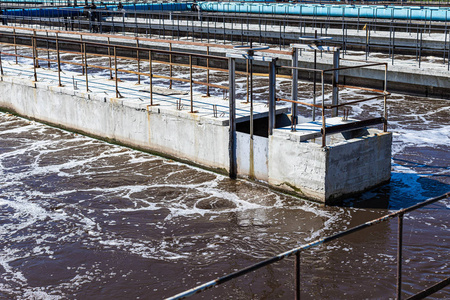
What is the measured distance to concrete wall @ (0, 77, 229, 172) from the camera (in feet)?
39.2

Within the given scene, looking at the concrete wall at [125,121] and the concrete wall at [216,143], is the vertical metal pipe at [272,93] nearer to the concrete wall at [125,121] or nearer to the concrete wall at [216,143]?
the concrete wall at [216,143]

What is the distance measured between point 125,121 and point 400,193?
6.07 metres

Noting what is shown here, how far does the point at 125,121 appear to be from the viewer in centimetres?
1359

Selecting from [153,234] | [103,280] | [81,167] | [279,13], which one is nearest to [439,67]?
[81,167]

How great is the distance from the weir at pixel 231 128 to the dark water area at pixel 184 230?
317 mm

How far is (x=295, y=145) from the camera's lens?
10172 millimetres

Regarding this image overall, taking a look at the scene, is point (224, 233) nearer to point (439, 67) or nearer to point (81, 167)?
point (81, 167)

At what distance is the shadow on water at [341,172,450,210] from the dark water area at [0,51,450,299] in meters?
0.02

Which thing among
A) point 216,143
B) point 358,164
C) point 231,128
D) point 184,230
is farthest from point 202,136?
point 358,164

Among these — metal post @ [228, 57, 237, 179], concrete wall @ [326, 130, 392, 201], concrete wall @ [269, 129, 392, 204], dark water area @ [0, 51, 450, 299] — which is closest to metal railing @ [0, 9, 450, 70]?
concrete wall @ [326, 130, 392, 201]

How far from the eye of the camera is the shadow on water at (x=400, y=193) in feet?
33.6

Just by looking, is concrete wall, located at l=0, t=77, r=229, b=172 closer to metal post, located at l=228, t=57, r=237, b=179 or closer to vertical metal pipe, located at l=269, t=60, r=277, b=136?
metal post, located at l=228, t=57, r=237, b=179

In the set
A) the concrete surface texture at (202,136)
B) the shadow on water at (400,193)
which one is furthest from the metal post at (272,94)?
the shadow on water at (400,193)

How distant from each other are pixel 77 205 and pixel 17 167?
2.86 m
